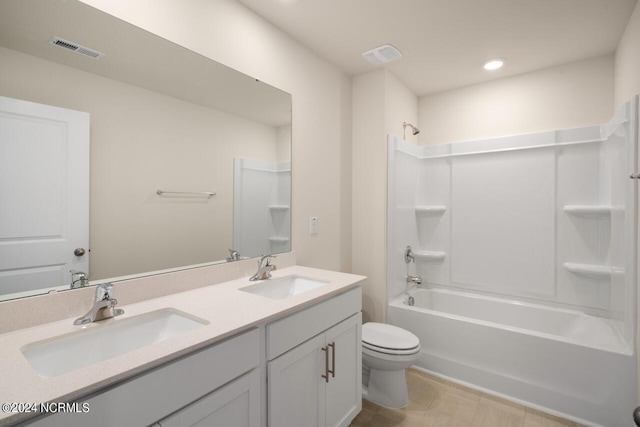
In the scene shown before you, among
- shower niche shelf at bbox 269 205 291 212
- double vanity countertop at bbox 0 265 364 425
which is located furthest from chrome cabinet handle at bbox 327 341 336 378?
shower niche shelf at bbox 269 205 291 212

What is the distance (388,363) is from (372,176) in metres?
1.47

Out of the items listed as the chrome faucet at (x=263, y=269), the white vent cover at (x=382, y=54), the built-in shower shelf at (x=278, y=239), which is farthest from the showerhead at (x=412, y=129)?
the chrome faucet at (x=263, y=269)

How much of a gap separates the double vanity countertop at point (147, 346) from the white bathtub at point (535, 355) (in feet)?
3.95

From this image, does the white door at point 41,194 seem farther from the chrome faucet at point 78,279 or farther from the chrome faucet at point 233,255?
the chrome faucet at point 233,255

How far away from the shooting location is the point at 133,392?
77cm

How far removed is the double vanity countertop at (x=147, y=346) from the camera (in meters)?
0.67

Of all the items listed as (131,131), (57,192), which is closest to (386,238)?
(131,131)

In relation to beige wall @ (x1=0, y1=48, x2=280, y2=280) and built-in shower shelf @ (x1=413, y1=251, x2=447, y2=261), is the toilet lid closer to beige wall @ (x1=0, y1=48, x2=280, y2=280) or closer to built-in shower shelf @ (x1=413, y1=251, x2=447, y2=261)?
built-in shower shelf @ (x1=413, y1=251, x2=447, y2=261)

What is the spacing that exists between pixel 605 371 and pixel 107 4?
10.6 feet

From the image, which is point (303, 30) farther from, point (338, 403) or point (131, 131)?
point (338, 403)

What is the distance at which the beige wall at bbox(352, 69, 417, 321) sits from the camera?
2.58 metres

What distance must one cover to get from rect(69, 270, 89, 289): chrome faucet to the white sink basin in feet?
2.31

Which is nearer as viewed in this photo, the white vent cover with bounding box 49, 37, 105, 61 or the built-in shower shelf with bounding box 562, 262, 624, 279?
the white vent cover with bounding box 49, 37, 105, 61

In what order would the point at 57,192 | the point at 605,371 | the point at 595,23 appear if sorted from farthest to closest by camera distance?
1. the point at 595,23
2. the point at 605,371
3. the point at 57,192
